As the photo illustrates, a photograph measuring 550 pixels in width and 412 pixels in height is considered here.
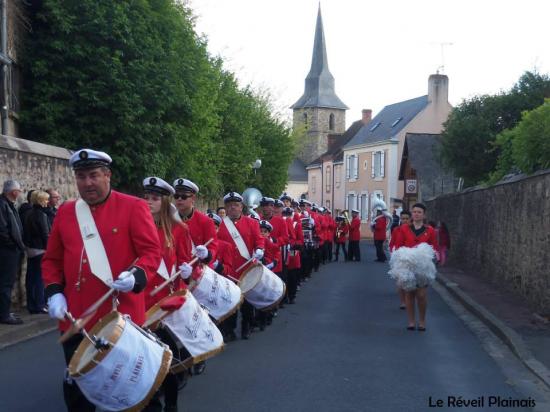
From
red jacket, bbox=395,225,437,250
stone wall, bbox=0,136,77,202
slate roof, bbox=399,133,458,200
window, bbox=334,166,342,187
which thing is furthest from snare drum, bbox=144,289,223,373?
window, bbox=334,166,342,187

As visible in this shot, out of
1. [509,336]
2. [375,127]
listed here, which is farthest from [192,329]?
[375,127]

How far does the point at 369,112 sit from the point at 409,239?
2546 inches

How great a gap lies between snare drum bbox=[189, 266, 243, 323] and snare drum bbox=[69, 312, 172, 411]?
2.76 meters

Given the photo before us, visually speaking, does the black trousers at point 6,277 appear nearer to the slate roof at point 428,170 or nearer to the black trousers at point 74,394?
the black trousers at point 74,394

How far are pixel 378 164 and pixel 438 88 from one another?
310 inches

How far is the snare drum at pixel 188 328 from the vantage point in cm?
587

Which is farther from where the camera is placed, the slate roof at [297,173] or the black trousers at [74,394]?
the slate roof at [297,173]

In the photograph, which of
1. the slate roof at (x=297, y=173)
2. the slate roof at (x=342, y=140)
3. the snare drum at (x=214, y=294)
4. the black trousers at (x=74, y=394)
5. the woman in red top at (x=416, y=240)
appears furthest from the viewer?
the slate roof at (x=297, y=173)

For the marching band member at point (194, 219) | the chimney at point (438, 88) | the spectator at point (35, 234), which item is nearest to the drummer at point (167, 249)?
the marching band member at point (194, 219)

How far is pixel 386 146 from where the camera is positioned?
2288 inches

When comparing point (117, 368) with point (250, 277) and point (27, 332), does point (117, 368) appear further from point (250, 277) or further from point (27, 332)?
point (27, 332)

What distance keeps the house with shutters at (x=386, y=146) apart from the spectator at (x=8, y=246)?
45.0 metres

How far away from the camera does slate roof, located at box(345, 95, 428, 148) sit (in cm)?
5719

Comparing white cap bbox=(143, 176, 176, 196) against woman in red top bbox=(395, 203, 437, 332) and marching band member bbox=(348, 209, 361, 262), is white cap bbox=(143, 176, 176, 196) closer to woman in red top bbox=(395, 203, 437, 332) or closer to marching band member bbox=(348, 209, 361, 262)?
woman in red top bbox=(395, 203, 437, 332)
